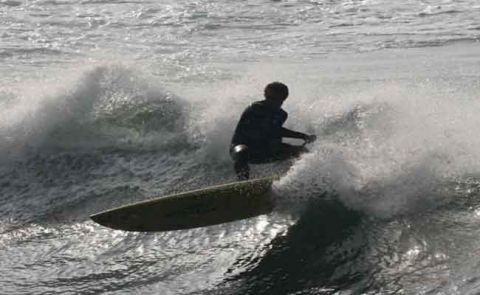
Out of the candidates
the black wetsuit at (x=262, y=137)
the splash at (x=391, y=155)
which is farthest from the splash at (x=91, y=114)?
the black wetsuit at (x=262, y=137)

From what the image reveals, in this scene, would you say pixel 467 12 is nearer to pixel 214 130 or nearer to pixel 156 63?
pixel 156 63

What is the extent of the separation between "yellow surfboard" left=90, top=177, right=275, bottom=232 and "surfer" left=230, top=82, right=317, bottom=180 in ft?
2.93

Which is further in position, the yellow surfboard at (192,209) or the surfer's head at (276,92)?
the surfer's head at (276,92)

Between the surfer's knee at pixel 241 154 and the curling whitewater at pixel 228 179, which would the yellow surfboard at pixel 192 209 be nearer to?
the curling whitewater at pixel 228 179

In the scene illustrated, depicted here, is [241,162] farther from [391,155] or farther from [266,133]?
[391,155]

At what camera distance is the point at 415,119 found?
1029 centimetres

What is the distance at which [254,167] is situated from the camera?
9406 mm

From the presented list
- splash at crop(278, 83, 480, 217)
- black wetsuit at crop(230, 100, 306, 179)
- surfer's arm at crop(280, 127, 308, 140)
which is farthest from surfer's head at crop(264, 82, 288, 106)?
splash at crop(278, 83, 480, 217)

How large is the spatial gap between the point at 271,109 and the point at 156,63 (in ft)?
32.3

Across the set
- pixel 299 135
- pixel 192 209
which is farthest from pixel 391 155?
pixel 192 209

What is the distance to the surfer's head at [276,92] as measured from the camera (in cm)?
870

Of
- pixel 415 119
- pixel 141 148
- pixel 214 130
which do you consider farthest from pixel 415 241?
pixel 141 148

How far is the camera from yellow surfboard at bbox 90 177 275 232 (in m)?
7.22

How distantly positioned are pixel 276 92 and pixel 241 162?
3.46 feet
